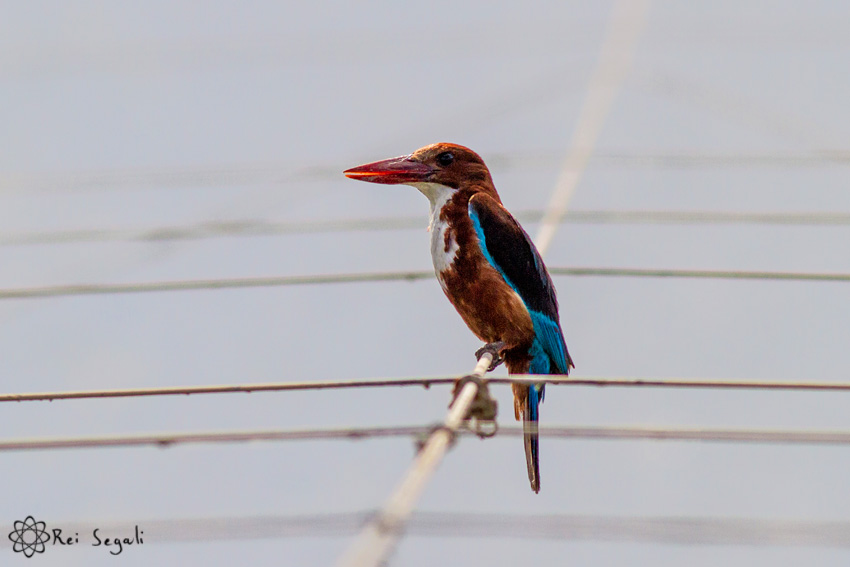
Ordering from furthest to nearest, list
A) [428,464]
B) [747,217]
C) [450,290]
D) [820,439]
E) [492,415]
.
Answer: [747,217]
[450,290]
[492,415]
[820,439]
[428,464]

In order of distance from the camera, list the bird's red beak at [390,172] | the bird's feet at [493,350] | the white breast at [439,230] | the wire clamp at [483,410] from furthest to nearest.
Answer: the bird's red beak at [390,172] → the white breast at [439,230] → the bird's feet at [493,350] → the wire clamp at [483,410]

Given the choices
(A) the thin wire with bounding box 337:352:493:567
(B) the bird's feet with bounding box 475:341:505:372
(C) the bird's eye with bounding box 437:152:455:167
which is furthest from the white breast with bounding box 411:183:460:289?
(A) the thin wire with bounding box 337:352:493:567

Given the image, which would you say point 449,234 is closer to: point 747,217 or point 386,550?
point 747,217

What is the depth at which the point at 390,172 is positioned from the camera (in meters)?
5.85

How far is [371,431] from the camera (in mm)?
3021

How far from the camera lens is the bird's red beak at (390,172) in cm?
580

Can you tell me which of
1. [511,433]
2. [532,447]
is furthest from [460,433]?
[532,447]

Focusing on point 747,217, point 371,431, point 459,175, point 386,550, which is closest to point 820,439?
point 371,431

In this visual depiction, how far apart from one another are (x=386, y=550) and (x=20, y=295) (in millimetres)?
4962

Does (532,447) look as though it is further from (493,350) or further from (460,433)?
(460,433)

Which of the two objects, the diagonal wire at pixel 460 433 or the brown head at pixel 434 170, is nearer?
the diagonal wire at pixel 460 433

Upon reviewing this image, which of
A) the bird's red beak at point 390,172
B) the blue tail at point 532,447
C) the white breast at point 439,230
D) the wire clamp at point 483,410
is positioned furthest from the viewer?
the bird's red beak at point 390,172

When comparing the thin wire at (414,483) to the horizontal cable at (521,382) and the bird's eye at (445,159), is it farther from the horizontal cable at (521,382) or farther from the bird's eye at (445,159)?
the bird's eye at (445,159)

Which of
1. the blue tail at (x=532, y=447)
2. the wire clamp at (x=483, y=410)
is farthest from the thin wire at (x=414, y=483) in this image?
the blue tail at (x=532, y=447)
